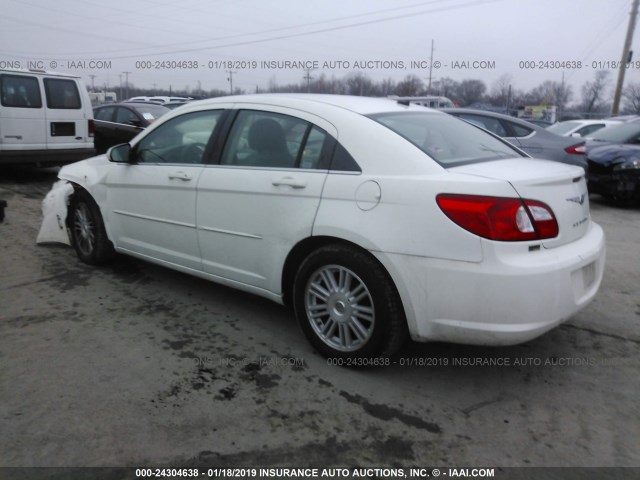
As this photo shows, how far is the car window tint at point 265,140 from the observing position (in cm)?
338

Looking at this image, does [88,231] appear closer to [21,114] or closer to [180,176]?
[180,176]

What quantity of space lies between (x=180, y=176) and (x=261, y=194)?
0.84 m

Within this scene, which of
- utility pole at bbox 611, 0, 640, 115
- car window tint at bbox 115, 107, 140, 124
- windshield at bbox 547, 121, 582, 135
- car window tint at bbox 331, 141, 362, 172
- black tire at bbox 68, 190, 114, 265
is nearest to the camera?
car window tint at bbox 331, 141, 362, 172

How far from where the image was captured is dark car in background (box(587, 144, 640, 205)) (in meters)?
8.37

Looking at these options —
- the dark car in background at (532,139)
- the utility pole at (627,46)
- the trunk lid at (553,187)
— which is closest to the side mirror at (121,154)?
the trunk lid at (553,187)

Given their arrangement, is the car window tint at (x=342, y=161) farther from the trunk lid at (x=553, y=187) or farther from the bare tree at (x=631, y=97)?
the bare tree at (x=631, y=97)

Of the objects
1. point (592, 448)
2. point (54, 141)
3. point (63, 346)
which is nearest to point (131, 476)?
point (63, 346)

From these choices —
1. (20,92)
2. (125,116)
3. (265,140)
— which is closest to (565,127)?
(125,116)

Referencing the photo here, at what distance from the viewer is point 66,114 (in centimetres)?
977

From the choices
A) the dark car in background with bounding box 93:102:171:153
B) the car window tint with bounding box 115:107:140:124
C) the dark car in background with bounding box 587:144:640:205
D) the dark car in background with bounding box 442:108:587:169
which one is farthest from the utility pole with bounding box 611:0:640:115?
the car window tint with bounding box 115:107:140:124

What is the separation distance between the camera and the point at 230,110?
3816 mm

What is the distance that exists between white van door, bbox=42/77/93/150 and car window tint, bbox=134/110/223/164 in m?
6.22

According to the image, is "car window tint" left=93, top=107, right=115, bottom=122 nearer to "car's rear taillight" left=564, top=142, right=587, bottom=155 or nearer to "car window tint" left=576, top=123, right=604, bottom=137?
"car's rear taillight" left=564, top=142, right=587, bottom=155

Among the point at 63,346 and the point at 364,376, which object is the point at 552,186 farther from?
the point at 63,346
